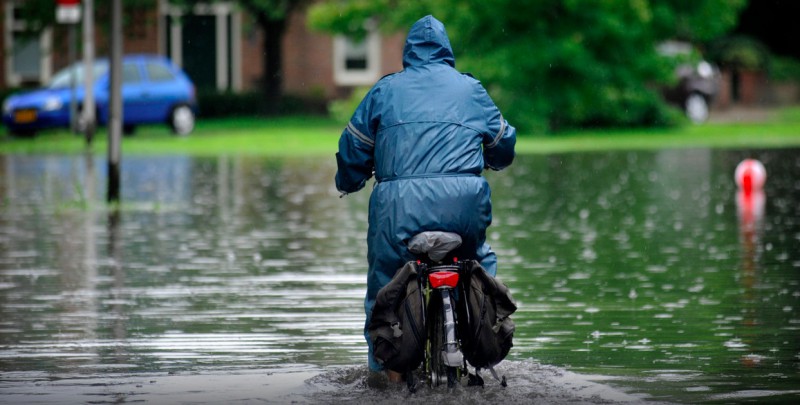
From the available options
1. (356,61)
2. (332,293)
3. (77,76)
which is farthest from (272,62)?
(332,293)

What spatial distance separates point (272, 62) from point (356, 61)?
161 inches

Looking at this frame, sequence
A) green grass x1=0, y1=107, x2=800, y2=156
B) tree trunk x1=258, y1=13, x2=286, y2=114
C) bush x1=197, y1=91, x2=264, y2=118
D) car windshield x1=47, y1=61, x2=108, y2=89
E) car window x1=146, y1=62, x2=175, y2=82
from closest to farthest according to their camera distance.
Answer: green grass x1=0, y1=107, x2=800, y2=156 → car windshield x1=47, y1=61, x2=108, y2=89 → car window x1=146, y1=62, x2=175, y2=82 → bush x1=197, y1=91, x2=264, y2=118 → tree trunk x1=258, y1=13, x2=286, y2=114

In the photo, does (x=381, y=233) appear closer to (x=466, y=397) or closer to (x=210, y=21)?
(x=466, y=397)

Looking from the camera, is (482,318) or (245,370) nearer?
(482,318)

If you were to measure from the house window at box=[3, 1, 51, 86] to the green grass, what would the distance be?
7014 mm

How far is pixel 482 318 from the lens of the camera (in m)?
7.35

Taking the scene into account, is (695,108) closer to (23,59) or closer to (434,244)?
(23,59)

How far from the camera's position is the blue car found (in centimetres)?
3547

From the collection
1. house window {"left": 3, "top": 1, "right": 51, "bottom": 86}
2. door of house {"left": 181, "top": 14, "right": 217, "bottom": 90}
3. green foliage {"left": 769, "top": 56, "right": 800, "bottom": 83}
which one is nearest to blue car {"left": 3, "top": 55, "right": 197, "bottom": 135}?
door of house {"left": 181, "top": 14, "right": 217, "bottom": 90}

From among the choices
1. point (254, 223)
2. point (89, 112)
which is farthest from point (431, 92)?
point (89, 112)

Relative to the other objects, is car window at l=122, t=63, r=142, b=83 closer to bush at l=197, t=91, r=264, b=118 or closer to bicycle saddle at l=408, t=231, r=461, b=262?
bush at l=197, t=91, r=264, b=118

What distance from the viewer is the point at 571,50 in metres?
36.2

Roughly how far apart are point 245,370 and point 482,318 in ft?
5.13

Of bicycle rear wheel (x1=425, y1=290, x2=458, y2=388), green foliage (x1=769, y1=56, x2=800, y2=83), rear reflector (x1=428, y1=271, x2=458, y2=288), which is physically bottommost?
A: green foliage (x1=769, y1=56, x2=800, y2=83)
